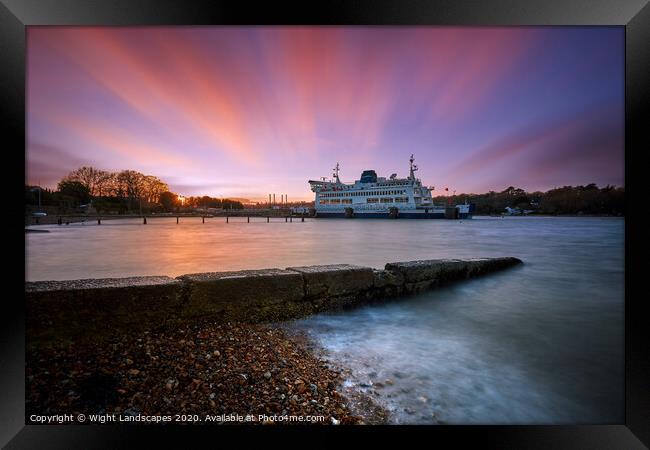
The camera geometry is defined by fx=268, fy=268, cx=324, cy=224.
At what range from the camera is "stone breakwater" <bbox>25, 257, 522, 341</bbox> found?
208cm

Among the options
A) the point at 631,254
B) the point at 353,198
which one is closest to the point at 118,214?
the point at 353,198

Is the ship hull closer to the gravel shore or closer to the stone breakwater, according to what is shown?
the stone breakwater

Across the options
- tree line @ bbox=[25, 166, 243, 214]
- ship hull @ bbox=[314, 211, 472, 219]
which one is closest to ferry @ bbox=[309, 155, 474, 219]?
ship hull @ bbox=[314, 211, 472, 219]

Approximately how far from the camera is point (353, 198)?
53.9m

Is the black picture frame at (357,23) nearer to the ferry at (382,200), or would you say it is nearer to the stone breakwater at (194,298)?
the stone breakwater at (194,298)

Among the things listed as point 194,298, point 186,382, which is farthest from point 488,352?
point 194,298

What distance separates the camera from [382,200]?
163 ft

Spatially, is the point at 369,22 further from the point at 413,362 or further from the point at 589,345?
the point at 589,345

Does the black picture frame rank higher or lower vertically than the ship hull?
lower

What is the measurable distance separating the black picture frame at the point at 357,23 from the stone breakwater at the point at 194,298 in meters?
0.49

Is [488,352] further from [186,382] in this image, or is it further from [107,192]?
[107,192]

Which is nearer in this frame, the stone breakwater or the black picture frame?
the black picture frame

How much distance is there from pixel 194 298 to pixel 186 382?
0.92 meters

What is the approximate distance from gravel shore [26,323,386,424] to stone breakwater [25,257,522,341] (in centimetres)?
16
